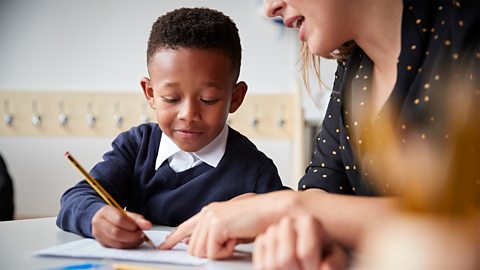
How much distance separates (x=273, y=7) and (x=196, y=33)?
225mm

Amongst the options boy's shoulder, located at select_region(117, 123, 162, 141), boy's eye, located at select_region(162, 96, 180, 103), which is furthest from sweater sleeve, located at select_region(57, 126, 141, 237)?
boy's eye, located at select_region(162, 96, 180, 103)

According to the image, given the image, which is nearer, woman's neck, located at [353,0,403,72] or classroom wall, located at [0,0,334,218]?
woman's neck, located at [353,0,403,72]

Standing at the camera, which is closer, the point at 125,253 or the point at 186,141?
the point at 125,253

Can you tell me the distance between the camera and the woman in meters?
0.55

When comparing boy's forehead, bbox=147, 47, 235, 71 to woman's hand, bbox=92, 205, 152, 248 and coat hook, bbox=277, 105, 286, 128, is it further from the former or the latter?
coat hook, bbox=277, 105, 286, 128

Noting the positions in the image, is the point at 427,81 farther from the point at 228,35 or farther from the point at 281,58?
the point at 281,58

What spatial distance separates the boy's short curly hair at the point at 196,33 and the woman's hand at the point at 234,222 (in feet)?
1.46

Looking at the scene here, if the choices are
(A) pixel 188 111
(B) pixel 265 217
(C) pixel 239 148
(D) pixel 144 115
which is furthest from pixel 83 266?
(D) pixel 144 115

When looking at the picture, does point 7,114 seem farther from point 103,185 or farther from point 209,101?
point 209,101

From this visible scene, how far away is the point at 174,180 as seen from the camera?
1080 mm

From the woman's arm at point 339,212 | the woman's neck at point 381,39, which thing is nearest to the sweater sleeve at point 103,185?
the woman's arm at point 339,212

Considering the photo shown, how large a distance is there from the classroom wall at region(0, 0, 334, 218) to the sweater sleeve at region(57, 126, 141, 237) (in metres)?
1.53

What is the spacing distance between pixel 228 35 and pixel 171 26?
11cm

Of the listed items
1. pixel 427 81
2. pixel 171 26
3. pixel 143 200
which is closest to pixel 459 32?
pixel 427 81
